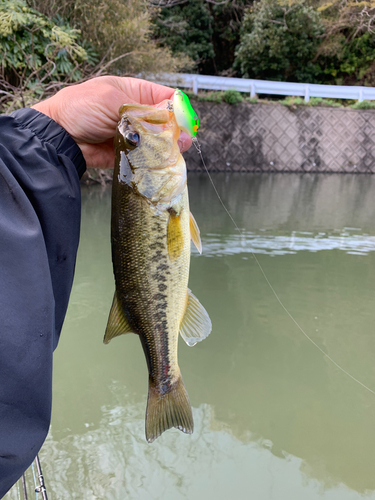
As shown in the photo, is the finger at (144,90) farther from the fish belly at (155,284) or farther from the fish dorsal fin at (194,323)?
the fish dorsal fin at (194,323)

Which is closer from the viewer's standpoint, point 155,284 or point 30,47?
point 155,284

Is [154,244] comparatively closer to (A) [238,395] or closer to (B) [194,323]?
(B) [194,323]

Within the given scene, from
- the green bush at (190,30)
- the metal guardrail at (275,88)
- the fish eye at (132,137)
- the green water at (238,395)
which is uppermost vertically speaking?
the green bush at (190,30)

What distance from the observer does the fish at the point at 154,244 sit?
1240 millimetres

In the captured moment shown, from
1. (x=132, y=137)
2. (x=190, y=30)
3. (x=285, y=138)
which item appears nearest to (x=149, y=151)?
(x=132, y=137)

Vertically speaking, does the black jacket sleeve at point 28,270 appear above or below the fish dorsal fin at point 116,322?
above

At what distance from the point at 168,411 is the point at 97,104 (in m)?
1.04

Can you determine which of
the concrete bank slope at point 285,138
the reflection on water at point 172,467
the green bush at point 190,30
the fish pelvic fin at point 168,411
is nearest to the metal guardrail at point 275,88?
the concrete bank slope at point 285,138

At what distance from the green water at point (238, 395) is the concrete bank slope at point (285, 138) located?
39.0ft

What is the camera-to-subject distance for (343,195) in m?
10.3

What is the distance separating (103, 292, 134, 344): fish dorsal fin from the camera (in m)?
1.34

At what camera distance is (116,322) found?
1.35 meters

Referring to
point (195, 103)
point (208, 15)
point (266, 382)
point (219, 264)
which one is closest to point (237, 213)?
point (219, 264)

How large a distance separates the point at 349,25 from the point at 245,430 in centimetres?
2133
